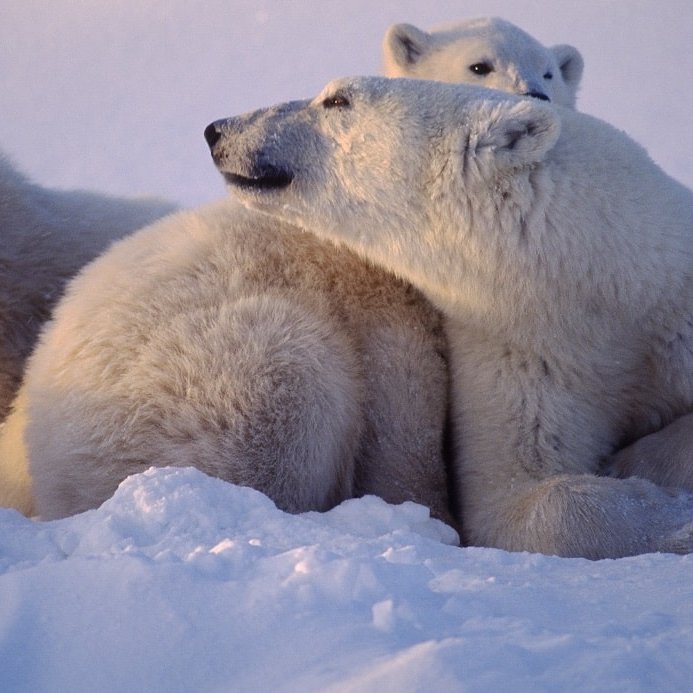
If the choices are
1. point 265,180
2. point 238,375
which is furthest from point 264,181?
point 238,375

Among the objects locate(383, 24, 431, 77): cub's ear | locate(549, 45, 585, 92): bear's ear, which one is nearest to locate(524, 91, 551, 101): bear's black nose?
locate(383, 24, 431, 77): cub's ear

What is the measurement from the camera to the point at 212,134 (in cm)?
359

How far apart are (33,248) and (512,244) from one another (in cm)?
231

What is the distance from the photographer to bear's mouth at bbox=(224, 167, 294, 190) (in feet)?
11.4

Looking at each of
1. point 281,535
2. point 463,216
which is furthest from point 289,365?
point 281,535

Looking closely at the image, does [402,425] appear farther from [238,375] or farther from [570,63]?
[570,63]

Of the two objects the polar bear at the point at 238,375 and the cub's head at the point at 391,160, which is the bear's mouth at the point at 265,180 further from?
the polar bear at the point at 238,375

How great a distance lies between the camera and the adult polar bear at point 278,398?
3.17 metres

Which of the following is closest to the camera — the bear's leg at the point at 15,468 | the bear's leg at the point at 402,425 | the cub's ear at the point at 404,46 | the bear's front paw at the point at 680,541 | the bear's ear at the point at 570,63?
the bear's front paw at the point at 680,541

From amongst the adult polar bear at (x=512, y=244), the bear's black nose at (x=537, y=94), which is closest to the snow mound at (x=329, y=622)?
the adult polar bear at (x=512, y=244)

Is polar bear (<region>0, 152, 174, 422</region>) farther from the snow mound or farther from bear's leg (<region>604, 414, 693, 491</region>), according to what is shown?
bear's leg (<region>604, 414, 693, 491</region>)

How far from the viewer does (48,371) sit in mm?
3490

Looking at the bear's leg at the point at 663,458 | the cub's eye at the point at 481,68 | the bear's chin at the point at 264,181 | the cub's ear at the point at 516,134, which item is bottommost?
the bear's leg at the point at 663,458

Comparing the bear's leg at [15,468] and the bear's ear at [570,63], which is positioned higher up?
the bear's ear at [570,63]
